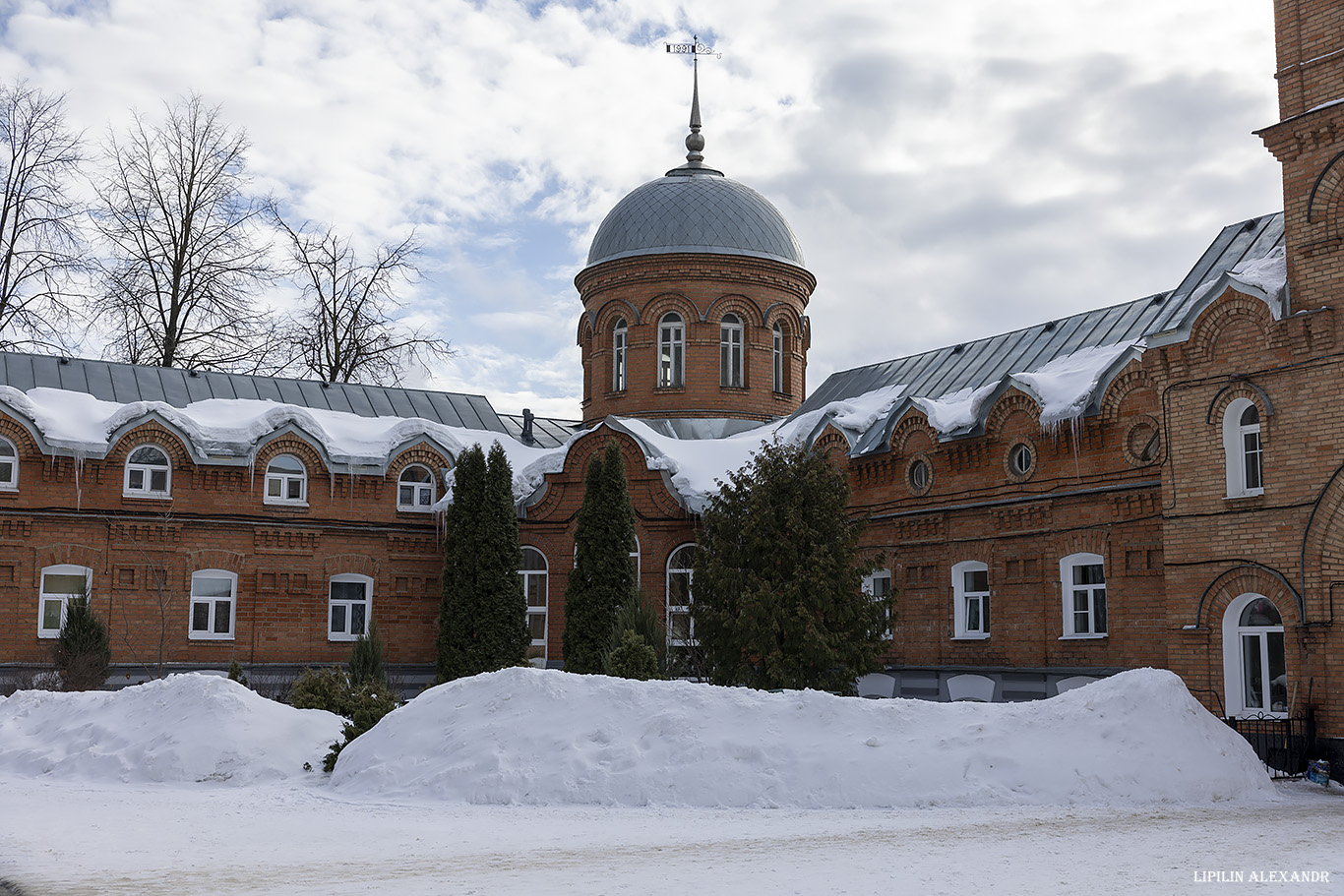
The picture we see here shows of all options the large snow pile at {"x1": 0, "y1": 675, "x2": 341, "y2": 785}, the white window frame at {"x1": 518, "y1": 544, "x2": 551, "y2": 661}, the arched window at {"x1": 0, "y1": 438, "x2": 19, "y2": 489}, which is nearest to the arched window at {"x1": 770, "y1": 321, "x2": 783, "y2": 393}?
the white window frame at {"x1": 518, "y1": 544, "x2": 551, "y2": 661}

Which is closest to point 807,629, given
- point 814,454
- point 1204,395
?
point 814,454

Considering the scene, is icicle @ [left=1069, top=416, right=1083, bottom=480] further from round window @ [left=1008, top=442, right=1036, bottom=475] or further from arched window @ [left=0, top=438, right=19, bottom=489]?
arched window @ [left=0, top=438, right=19, bottom=489]

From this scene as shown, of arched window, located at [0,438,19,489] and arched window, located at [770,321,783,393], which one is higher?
arched window, located at [770,321,783,393]

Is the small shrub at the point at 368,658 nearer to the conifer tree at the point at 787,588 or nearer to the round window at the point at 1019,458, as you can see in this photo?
the conifer tree at the point at 787,588

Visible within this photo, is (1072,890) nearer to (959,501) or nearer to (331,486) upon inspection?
(959,501)

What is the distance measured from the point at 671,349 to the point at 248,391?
28.1 feet

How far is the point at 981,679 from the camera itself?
65.7ft

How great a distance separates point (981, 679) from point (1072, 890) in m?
12.8

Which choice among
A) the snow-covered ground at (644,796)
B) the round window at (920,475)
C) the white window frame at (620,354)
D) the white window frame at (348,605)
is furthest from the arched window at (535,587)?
the snow-covered ground at (644,796)

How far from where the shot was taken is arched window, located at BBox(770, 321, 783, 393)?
2836 cm

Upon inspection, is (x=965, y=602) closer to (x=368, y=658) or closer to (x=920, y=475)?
(x=920, y=475)

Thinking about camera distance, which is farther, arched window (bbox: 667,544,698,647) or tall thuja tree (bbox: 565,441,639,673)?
arched window (bbox: 667,544,698,647)

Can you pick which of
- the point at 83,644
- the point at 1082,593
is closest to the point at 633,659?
the point at 1082,593

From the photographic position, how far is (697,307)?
27.8 m
